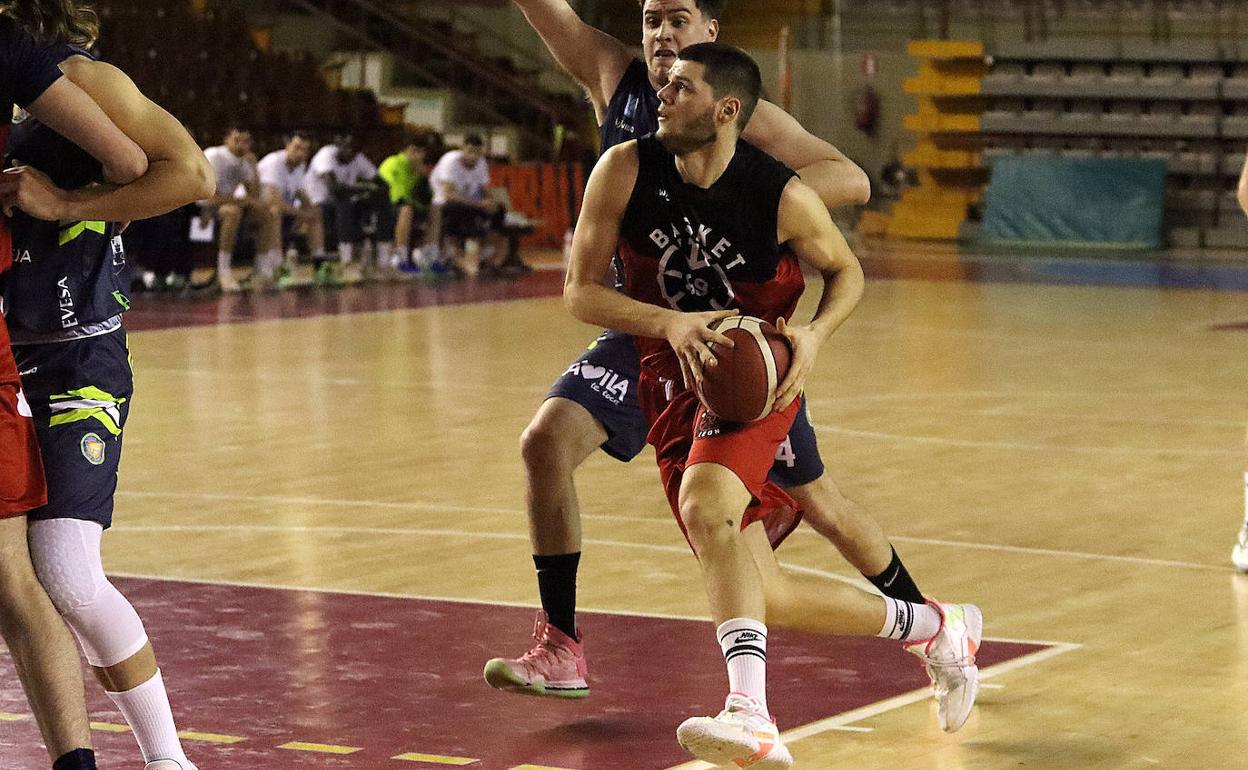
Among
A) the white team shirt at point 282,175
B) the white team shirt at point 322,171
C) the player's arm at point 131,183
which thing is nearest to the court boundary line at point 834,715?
the player's arm at point 131,183

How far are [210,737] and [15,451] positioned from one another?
1.24 m

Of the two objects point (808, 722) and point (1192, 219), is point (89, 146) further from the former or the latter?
point (1192, 219)

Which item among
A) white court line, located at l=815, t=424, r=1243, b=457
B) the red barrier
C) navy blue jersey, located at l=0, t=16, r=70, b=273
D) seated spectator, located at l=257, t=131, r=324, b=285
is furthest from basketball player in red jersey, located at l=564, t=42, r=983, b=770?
the red barrier

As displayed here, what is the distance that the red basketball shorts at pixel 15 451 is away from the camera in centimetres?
397

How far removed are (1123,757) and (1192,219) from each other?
25405mm

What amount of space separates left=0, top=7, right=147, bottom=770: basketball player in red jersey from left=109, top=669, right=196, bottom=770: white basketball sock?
115mm

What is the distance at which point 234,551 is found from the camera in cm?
760

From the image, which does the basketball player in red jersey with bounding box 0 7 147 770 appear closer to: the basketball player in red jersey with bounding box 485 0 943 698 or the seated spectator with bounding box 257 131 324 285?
the basketball player in red jersey with bounding box 485 0 943 698

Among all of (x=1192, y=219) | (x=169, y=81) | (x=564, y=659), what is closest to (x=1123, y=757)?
(x=564, y=659)

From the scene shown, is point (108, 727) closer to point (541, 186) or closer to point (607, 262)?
point (607, 262)

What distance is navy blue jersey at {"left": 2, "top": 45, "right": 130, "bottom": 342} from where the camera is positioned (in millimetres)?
4207

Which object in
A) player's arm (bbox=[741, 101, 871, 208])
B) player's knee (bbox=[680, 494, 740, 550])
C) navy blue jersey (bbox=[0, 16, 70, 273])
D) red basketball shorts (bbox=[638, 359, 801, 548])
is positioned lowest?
player's knee (bbox=[680, 494, 740, 550])

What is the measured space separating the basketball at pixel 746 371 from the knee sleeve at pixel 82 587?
1.31 metres

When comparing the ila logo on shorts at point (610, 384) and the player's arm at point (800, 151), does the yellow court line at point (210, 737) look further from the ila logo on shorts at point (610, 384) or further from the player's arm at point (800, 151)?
the player's arm at point (800, 151)
